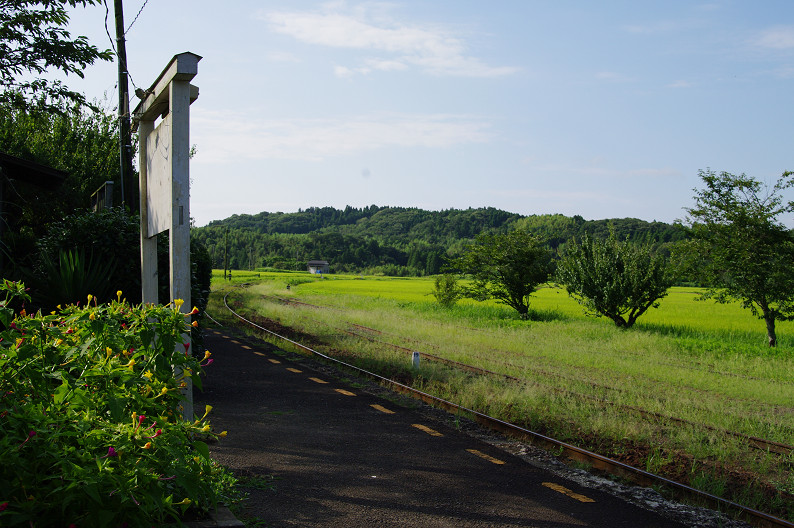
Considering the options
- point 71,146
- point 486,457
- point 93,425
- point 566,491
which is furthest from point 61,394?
point 71,146

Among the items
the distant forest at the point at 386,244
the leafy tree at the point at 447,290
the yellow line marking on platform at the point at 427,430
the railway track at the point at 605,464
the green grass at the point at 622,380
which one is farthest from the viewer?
the distant forest at the point at 386,244

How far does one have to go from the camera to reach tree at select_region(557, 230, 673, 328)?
22.7 meters

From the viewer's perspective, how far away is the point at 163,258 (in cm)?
905

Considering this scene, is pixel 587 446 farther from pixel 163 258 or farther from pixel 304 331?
pixel 304 331

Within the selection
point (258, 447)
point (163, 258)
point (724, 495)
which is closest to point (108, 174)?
point (163, 258)

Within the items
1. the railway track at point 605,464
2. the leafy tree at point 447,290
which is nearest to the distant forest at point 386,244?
the leafy tree at point 447,290

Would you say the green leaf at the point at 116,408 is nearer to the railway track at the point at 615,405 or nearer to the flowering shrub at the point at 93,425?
the flowering shrub at the point at 93,425

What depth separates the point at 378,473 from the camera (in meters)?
6.09

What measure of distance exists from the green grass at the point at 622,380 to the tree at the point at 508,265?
2.67 meters

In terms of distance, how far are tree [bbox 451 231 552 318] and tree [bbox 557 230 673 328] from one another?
10.1ft

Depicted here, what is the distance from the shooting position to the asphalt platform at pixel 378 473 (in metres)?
5.04

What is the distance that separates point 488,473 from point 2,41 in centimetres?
1443

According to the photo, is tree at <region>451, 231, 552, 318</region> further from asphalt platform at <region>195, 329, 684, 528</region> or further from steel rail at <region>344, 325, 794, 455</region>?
asphalt platform at <region>195, 329, 684, 528</region>

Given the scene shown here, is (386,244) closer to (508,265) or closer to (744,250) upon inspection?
(508,265)
